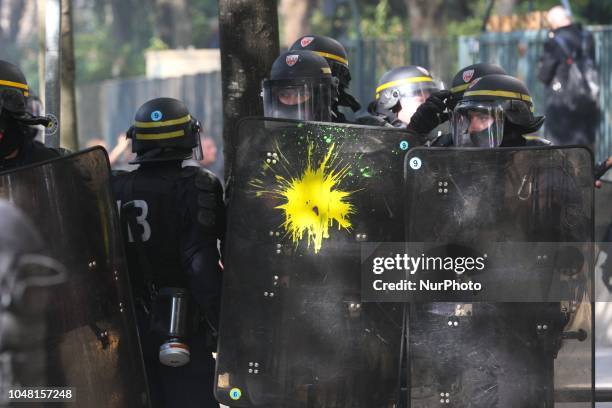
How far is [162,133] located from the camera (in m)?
5.43

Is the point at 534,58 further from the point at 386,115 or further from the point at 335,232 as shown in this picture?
the point at 335,232

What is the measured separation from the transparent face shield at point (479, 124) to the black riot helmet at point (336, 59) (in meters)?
1.24

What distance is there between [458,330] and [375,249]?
0.42 m

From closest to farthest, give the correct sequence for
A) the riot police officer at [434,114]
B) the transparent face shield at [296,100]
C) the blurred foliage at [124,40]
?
the transparent face shield at [296,100] < the riot police officer at [434,114] < the blurred foliage at [124,40]

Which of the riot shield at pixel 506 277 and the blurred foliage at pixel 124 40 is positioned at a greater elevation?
the blurred foliage at pixel 124 40

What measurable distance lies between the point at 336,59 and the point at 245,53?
1.59ft

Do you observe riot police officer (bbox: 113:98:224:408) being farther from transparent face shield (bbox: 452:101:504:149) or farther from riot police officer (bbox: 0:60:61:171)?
transparent face shield (bbox: 452:101:504:149)

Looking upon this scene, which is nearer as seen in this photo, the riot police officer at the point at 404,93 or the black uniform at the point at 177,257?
the black uniform at the point at 177,257

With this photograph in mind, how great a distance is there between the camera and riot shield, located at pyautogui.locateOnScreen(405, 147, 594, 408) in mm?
4727

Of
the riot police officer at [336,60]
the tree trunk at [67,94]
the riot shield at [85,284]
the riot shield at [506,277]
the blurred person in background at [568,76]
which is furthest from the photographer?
the blurred person in background at [568,76]

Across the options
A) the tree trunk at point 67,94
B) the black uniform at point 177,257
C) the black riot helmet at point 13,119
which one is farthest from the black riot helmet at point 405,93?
the tree trunk at point 67,94

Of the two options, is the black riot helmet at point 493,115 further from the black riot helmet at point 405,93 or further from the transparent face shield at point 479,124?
the black riot helmet at point 405,93

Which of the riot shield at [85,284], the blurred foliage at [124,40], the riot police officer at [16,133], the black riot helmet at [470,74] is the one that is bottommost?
the riot shield at [85,284]

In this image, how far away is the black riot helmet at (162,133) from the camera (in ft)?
17.8
